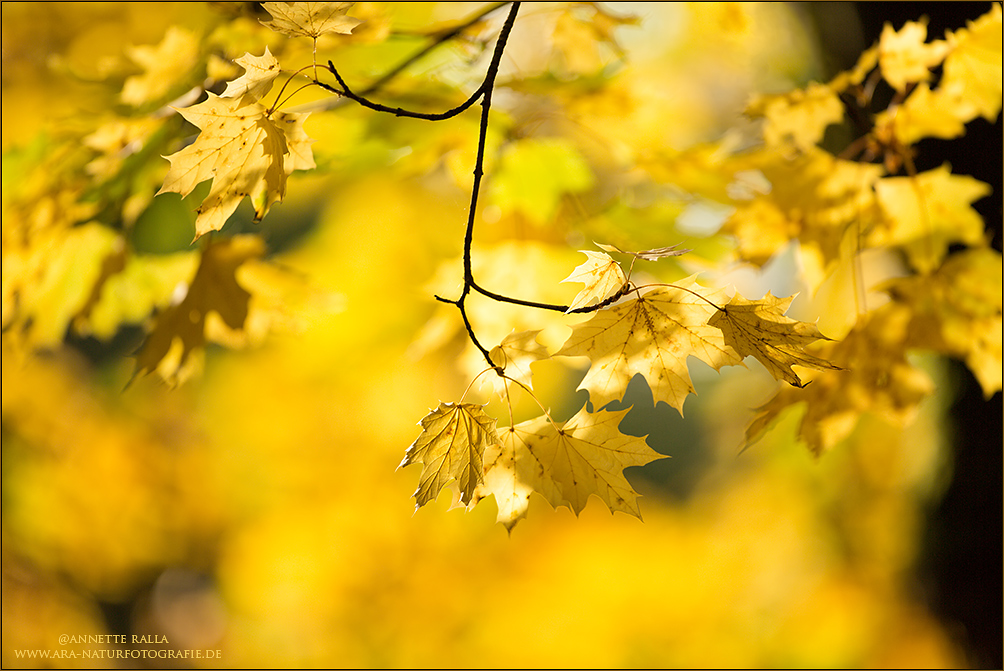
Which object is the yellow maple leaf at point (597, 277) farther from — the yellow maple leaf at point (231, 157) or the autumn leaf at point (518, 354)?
the yellow maple leaf at point (231, 157)

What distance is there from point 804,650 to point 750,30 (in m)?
4.36

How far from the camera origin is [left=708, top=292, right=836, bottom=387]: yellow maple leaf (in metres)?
0.57

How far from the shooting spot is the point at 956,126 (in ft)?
2.97

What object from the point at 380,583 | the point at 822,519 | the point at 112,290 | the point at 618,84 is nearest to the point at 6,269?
the point at 112,290

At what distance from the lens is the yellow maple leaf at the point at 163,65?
39.3 inches

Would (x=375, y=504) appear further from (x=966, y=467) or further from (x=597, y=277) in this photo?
(x=597, y=277)

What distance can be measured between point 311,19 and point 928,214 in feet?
3.50

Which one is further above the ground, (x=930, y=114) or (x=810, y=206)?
(x=930, y=114)

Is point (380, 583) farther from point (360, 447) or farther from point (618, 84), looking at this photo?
point (618, 84)

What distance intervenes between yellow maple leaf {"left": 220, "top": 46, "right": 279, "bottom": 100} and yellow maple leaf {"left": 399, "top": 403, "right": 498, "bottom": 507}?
401mm

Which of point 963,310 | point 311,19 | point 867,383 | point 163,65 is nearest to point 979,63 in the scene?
point 963,310

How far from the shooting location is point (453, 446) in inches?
24.2

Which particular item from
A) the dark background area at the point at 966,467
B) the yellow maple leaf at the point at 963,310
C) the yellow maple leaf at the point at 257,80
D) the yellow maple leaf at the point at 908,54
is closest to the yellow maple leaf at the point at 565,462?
the yellow maple leaf at the point at 257,80

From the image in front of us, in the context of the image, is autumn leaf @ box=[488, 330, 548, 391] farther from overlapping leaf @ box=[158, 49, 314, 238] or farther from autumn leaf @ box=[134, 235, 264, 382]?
autumn leaf @ box=[134, 235, 264, 382]
